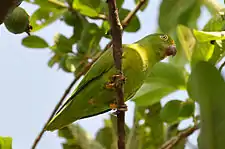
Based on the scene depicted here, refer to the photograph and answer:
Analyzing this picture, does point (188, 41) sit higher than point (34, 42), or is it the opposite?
point (188, 41)

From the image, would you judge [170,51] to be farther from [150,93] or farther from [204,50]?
[204,50]

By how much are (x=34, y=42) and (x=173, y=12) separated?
82 centimetres

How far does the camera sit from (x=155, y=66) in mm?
1864

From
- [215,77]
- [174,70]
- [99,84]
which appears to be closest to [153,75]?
[174,70]

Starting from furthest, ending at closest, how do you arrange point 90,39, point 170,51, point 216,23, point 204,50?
point 90,39 → point 170,51 → point 216,23 → point 204,50

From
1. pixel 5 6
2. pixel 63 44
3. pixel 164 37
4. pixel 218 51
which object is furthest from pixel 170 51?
pixel 5 6

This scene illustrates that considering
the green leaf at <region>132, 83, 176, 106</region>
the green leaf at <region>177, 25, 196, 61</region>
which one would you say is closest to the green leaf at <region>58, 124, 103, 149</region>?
the green leaf at <region>132, 83, 176, 106</region>

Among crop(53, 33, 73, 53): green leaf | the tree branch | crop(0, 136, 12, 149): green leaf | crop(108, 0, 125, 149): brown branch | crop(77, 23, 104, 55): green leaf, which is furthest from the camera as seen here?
crop(53, 33, 73, 53): green leaf

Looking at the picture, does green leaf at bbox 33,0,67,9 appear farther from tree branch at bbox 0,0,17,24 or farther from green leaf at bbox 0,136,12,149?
tree branch at bbox 0,0,17,24

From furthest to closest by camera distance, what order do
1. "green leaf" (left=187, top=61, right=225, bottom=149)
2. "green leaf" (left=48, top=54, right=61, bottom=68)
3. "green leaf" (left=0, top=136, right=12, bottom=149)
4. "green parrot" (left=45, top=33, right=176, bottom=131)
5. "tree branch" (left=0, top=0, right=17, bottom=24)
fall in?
1. "green leaf" (left=48, top=54, right=61, bottom=68)
2. "green parrot" (left=45, top=33, right=176, bottom=131)
3. "green leaf" (left=0, top=136, right=12, bottom=149)
4. "green leaf" (left=187, top=61, right=225, bottom=149)
5. "tree branch" (left=0, top=0, right=17, bottom=24)

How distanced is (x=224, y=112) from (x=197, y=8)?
1.26m

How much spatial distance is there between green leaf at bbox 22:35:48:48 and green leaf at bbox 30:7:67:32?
264 millimetres

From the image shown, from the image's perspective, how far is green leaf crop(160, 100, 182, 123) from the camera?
203 cm

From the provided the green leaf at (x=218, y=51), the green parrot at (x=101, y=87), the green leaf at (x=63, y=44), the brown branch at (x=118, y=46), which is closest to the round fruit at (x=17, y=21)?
the brown branch at (x=118, y=46)
